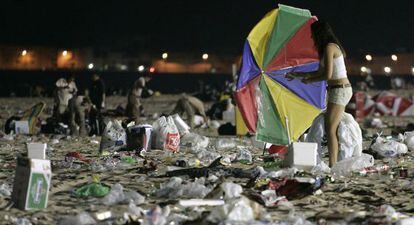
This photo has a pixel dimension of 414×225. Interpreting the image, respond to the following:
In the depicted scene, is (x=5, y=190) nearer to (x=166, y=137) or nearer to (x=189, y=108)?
(x=166, y=137)

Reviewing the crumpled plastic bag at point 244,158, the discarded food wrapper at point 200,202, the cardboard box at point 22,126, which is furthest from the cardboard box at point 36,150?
the cardboard box at point 22,126

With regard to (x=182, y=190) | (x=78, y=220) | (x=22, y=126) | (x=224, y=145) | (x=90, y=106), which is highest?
(x=90, y=106)

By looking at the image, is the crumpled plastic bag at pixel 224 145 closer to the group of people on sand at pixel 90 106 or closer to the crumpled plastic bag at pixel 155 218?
the group of people on sand at pixel 90 106

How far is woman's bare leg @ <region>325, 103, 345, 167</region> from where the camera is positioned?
6.23 metres

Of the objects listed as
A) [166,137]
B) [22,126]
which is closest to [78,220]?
[166,137]

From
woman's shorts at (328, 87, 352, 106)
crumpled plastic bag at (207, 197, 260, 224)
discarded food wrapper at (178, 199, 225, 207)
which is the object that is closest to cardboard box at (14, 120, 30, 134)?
woman's shorts at (328, 87, 352, 106)

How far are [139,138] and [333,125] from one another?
2700 millimetres

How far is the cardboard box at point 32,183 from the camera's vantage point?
4.50 m

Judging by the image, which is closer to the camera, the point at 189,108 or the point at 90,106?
the point at 90,106

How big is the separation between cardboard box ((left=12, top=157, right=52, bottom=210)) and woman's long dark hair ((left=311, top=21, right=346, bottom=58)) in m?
2.90

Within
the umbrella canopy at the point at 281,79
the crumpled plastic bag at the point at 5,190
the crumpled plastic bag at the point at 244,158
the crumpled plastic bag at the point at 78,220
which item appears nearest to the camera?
the crumpled plastic bag at the point at 78,220

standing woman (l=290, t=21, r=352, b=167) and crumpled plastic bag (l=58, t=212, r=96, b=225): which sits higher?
standing woman (l=290, t=21, r=352, b=167)

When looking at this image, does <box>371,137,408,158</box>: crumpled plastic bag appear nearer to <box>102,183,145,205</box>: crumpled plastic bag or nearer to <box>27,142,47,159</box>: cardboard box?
<box>102,183,145,205</box>: crumpled plastic bag

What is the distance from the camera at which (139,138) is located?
8.02 meters
